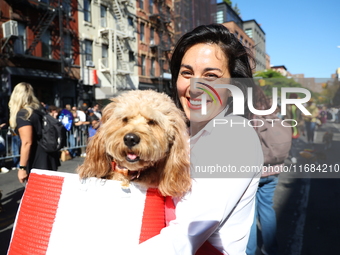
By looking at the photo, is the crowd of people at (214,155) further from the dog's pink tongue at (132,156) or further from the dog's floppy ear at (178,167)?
the dog's pink tongue at (132,156)

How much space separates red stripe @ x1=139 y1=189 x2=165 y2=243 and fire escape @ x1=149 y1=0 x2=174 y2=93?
24.8 meters

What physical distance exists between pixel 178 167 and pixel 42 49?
17.8 m

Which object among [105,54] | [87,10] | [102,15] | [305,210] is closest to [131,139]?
[305,210]

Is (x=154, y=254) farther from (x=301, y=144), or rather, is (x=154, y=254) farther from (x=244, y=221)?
(x=301, y=144)

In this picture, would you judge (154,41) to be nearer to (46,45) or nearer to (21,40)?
(46,45)

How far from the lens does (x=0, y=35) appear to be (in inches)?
553

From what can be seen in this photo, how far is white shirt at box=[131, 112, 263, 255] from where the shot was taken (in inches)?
42.9

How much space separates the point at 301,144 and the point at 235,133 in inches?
360

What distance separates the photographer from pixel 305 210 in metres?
4.56

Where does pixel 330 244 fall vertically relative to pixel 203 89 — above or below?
below

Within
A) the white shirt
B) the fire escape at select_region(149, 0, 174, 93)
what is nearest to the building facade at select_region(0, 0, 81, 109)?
the fire escape at select_region(149, 0, 174, 93)

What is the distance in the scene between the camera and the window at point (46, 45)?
16.5 meters

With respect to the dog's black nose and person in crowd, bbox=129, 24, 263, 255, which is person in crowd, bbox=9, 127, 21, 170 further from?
person in crowd, bbox=129, 24, 263, 255

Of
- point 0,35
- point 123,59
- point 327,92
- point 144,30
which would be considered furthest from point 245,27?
point 327,92
